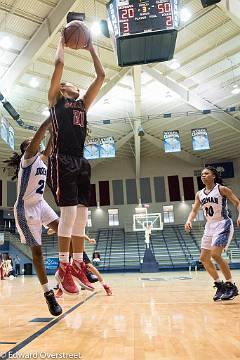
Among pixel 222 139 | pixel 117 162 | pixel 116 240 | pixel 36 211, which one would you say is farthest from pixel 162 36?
pixel 117 162

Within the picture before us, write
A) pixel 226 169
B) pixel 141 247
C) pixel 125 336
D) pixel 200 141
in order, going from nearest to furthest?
pixel 125 336
pixel 200 141
pixel 141 247
pixel 226 169

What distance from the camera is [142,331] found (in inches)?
84.7

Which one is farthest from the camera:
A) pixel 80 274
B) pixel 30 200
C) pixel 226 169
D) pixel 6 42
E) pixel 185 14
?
pixel 226 169

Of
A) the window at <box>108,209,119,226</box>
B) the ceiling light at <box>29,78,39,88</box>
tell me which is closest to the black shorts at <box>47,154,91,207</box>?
the ceiling light at <box>29,78,39,88</box>

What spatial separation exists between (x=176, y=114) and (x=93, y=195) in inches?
445

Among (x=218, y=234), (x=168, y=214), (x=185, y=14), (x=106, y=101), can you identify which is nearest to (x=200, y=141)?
(x=106, y=101)

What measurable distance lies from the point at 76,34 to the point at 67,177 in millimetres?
1113

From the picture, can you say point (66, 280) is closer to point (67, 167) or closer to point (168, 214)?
point (67, 167)

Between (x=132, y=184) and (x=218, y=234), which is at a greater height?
(x=132, y=184)

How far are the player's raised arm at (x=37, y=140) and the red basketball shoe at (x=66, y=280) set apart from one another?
3.21ft

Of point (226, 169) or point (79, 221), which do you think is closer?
point (79, 221)

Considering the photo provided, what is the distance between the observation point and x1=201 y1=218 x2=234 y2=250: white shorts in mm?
4402

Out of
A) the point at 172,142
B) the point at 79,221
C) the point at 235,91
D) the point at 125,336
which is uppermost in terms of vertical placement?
the point at 235,91

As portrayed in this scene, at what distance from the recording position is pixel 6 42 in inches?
451
